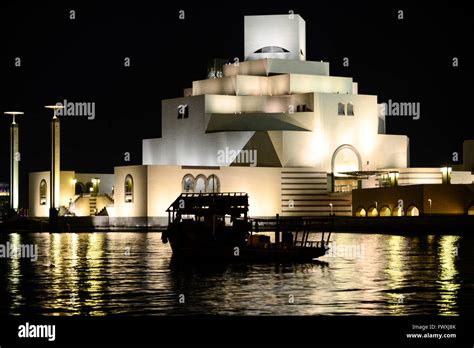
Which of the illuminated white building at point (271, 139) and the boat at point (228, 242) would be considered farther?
the illuminated white building at point (271, 139)

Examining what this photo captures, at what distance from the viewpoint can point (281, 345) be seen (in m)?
19.2

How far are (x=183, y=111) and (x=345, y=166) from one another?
41.8ft

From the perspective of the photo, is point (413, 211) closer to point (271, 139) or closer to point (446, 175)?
point (446, 175)

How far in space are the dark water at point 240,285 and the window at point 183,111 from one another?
3561 centimetres

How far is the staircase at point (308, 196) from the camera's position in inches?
3039

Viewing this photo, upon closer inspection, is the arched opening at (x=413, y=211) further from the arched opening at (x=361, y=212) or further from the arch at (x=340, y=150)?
the arch at (x=340, y=150)

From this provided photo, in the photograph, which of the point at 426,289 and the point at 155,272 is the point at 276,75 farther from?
the point at 426,289

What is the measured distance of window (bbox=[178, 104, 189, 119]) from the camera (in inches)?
3190

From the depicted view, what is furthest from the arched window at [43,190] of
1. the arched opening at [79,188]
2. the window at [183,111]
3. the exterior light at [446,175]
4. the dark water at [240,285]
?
the dark water at [240,285]

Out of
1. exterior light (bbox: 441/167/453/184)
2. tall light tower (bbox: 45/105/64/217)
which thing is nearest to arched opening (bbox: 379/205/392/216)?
exterior light (bbox: 441/167/453/184)

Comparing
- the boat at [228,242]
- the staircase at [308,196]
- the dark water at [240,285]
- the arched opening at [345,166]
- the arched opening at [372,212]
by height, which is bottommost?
the dark water at [240,285]

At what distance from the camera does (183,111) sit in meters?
81.3

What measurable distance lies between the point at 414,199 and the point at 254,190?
11.9 meters

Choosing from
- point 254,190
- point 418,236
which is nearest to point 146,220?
point 254,190
